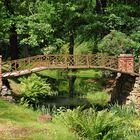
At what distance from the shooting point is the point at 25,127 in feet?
62.7

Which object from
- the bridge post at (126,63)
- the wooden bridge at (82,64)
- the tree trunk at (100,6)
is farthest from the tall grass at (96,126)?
the tree trunk at (100,6)

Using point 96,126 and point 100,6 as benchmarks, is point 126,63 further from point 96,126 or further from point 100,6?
point 96,126

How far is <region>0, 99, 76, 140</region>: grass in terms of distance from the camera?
1739 cm

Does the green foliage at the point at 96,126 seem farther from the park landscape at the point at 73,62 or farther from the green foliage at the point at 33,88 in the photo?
the green foliage at the point at 33,88

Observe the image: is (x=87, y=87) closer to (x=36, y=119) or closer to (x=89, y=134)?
(x=36, y=119)

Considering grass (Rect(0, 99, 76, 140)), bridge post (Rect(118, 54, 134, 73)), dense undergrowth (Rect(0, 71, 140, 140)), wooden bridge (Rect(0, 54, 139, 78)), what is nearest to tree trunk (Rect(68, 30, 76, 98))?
wooden bridge (Rect(0, 54, 139, 78))

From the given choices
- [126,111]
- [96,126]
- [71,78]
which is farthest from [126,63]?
[96,126]

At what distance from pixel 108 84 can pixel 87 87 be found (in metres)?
1.75

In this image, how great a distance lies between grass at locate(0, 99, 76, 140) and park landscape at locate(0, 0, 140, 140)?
109 millimetres

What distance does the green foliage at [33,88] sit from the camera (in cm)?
2974

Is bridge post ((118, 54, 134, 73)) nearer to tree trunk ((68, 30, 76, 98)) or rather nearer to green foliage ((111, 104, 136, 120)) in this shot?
green foliage ((111, 104, 136, 120))

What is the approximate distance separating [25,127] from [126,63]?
11133mm

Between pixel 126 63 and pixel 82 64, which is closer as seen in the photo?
pixel 126 63

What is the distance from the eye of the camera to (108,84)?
37.2 metres
